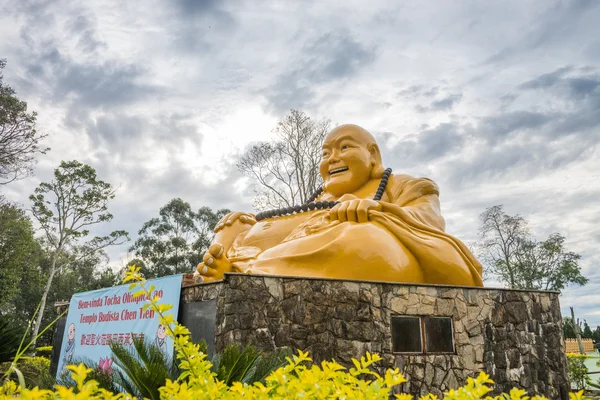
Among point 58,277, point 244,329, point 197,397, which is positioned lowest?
point 197,397

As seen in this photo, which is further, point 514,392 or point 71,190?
point 71,190

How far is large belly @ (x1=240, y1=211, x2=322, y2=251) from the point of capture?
588 cm

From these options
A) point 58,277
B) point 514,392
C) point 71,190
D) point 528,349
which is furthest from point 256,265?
point 58,277

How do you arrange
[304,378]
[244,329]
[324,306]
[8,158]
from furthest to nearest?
[8,158], [324,306], [244,329], [304,378]

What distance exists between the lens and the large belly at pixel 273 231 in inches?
231

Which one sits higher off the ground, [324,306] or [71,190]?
[71,190]

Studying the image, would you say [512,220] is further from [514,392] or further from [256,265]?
[514,392]

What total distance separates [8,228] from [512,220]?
61.6 feet

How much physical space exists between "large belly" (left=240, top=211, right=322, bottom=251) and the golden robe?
0.68 ft

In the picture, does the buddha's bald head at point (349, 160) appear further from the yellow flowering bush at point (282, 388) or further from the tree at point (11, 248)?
the tree at point (11, 248)

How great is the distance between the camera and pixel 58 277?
2181 centimetres

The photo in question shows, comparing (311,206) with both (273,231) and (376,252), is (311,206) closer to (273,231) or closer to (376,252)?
(273,231)

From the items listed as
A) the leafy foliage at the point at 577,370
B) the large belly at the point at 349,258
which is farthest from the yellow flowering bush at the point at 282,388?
the leafy foliage at the point at 577,370

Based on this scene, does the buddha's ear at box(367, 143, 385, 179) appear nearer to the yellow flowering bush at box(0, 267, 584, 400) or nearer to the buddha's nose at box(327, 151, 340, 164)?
the buddha's nose at box(327, 151, 340, 164)
